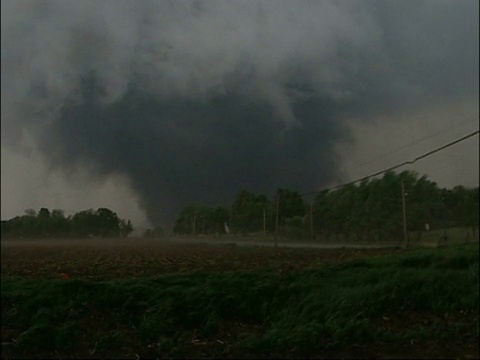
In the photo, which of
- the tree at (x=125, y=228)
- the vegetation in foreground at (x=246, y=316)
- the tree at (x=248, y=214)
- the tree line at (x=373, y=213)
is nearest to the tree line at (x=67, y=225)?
the tree at (x=125, y=228)

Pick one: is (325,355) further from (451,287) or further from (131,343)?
(451,287)

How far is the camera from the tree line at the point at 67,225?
3.04m

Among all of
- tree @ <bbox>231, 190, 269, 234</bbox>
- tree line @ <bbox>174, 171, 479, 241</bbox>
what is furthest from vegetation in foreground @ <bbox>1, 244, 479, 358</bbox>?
tree line @ <bbox>174, 171, 479, 241</bbox>

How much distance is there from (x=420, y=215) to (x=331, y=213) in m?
3.79

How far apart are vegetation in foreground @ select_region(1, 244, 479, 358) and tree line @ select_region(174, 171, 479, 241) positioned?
6.76 feet

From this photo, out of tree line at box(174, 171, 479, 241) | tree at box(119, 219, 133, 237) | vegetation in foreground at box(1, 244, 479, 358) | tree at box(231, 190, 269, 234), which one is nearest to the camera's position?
tree at box(119, 219, 133, 237)

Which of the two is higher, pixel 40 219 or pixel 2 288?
pixel 40 219

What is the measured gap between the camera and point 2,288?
5.87 meters

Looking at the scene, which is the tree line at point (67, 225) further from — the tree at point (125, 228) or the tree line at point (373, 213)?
the tree line at point (373, 213)

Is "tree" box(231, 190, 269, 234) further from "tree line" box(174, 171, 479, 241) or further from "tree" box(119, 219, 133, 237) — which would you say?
"tree" box(119, 219, 133, 237)

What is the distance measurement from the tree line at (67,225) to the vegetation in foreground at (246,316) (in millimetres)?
1234

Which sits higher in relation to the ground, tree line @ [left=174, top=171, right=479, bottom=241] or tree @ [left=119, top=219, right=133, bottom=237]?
tree line @ [left=174, top=171, right=479, bottom=241]

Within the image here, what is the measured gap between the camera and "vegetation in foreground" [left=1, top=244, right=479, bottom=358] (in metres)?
4.50

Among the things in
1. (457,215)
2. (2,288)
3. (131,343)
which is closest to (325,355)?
(131,343)
